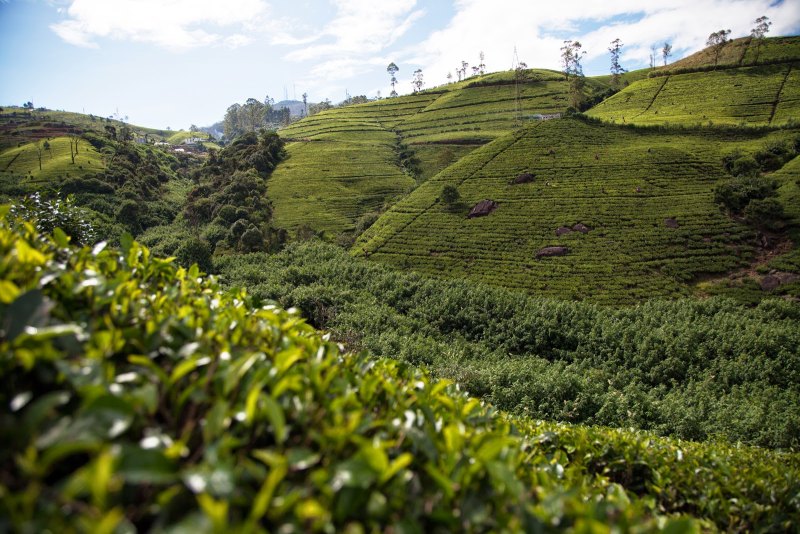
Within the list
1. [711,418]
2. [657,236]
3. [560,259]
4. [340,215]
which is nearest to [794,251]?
[657,236]

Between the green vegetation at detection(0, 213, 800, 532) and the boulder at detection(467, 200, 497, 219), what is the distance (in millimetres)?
41694

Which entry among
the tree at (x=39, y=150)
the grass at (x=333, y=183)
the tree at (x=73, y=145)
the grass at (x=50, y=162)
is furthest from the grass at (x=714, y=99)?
the tree at (x=39, y=150)

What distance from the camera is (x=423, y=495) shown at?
1850 millimetres

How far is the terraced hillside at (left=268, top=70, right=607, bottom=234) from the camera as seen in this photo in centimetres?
5741

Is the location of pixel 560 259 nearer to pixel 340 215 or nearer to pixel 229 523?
pixel 340 215

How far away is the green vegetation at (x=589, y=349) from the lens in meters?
17.6

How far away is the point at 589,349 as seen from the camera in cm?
2477

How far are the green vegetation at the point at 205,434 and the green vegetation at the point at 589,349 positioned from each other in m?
16.8

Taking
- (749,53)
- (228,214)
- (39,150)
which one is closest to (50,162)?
(39,150)

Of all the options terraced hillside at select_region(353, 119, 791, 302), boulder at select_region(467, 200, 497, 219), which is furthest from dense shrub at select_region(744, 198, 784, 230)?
boulder at select_region(467, 200, 497, 219)

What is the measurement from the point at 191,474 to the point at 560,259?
36570mm

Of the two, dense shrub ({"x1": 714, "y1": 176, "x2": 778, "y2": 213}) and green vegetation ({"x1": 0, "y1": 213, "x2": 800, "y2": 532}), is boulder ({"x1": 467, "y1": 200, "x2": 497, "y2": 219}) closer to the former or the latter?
dense shrub ({"x1": 714, "y1": 176, "x2": 778, "y2": 213})

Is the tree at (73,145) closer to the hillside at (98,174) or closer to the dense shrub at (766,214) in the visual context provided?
the hillside at (98,174)

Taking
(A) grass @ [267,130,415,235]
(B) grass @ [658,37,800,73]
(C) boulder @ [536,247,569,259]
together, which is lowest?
(C) boulder @ [536,247,569,259]
